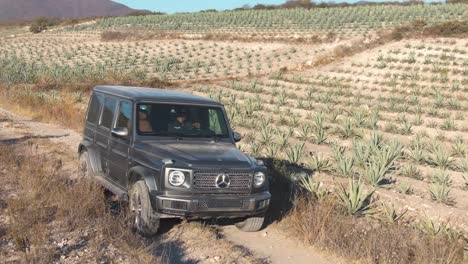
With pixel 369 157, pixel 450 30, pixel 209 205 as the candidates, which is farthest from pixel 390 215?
pixel 450 30

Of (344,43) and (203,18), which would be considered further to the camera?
(203,18)

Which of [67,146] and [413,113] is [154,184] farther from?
[413,113]

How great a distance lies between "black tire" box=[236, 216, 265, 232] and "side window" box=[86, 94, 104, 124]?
297 centimetres

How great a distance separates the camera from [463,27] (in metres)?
30.4

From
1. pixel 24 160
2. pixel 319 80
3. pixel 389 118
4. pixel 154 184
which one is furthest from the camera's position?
pixel 319 80

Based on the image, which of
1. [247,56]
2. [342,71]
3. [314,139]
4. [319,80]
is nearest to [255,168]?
[314,139]

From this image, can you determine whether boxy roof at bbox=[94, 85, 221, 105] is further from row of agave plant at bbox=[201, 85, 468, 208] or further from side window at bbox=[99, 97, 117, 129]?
row of agave plant at bbox=[201, 85, 468, 208]

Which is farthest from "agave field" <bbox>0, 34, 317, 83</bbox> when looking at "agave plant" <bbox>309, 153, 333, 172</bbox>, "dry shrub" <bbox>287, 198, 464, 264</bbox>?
"dry shrub" <bbox>287, 198, 464, 264</bbox>

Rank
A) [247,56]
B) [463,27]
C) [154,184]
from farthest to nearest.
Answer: [247,56] < [463,27] < [154,184]

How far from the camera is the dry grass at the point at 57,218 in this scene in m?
5.45

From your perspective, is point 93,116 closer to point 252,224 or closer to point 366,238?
point 252,224

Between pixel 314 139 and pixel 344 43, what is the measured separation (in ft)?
66.0

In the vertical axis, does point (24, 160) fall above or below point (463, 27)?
below

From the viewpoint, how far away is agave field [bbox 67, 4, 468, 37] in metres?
43.4
